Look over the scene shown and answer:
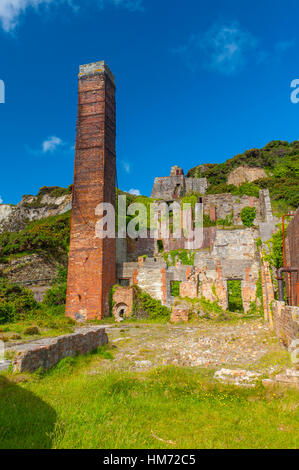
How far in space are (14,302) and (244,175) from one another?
39.1 m

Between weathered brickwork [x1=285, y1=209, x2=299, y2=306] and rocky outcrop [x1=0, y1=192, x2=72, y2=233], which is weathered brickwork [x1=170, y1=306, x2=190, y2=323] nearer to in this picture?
weathered brickwork [x1=285, y1=209, x2=299, y2=306]

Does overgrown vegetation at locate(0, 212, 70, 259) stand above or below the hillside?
below

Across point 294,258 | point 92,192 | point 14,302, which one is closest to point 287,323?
point 294,258

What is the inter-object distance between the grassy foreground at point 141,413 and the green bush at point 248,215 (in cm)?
2484

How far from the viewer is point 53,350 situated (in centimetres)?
636

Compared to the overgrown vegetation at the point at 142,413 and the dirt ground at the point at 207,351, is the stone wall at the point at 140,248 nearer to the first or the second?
the dirt ground at the point at 207,351

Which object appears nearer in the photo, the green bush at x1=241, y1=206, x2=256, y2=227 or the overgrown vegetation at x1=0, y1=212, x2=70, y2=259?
the overgrown vegetation at x1=0, y1=212, x2=70, y2=259

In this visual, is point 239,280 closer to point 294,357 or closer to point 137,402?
point 294,357

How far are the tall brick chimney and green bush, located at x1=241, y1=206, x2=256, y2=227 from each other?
1536cm

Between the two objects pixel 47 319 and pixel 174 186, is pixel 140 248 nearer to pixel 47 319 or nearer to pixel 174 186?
pixel 47 319

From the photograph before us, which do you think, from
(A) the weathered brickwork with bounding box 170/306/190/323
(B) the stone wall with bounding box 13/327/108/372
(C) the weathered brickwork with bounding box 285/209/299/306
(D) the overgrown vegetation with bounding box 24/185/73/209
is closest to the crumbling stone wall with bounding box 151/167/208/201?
(D) the overgrown vegetation with bounding box 24/185/73/209

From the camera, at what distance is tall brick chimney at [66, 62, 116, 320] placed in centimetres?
1686

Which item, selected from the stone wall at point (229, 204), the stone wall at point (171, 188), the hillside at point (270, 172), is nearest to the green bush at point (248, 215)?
the stone wall at point (229, 204)

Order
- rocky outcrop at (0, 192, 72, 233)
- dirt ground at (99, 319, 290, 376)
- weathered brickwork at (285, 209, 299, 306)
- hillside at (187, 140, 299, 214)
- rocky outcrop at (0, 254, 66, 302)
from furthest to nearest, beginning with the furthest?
rocky outcrop at (0, 192, 72, 233) < hillside at (187, 140, 299, 214) < rocky outcrop at (0, 254, 66, 302) < weathered brickwork at (285, 209, 299, 306) < dirt ground at (99, 319, 290, 376)
